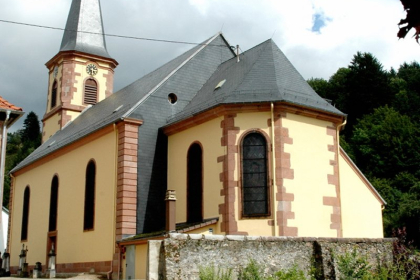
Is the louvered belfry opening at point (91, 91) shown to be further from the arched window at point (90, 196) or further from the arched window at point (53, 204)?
the arched window at point (90, 196)

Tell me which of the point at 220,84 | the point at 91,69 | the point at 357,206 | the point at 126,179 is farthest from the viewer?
the point at 91,69

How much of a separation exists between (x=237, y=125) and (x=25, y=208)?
15991mm

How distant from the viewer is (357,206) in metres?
20.4

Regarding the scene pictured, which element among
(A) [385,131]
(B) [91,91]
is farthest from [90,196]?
(A) [385,131]

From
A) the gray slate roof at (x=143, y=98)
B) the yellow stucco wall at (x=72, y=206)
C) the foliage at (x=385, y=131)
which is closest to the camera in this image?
the yellow stucco wall at (x=72, y=206)

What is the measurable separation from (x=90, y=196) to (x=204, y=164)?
5873mm

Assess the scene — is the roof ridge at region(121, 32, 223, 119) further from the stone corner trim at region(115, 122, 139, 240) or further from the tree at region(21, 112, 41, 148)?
the tree at region(21, 112, 41, 148)

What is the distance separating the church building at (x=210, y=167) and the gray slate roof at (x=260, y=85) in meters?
0.06

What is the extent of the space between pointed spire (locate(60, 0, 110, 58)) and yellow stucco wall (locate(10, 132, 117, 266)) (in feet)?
28.6

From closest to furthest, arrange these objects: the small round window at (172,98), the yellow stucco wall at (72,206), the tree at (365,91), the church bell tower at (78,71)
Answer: the yellow stucco wall at (72,206)
the small round window at (172,98)
the church bell tower at (78,71)
the tree at (365,91)

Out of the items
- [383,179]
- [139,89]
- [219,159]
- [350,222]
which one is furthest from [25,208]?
[383,179]

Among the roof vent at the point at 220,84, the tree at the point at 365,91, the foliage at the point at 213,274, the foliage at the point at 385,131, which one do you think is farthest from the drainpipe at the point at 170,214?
the tree at the point at 365,91

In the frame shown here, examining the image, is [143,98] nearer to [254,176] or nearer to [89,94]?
[254,176]

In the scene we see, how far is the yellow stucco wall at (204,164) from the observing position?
1844 centimetres
